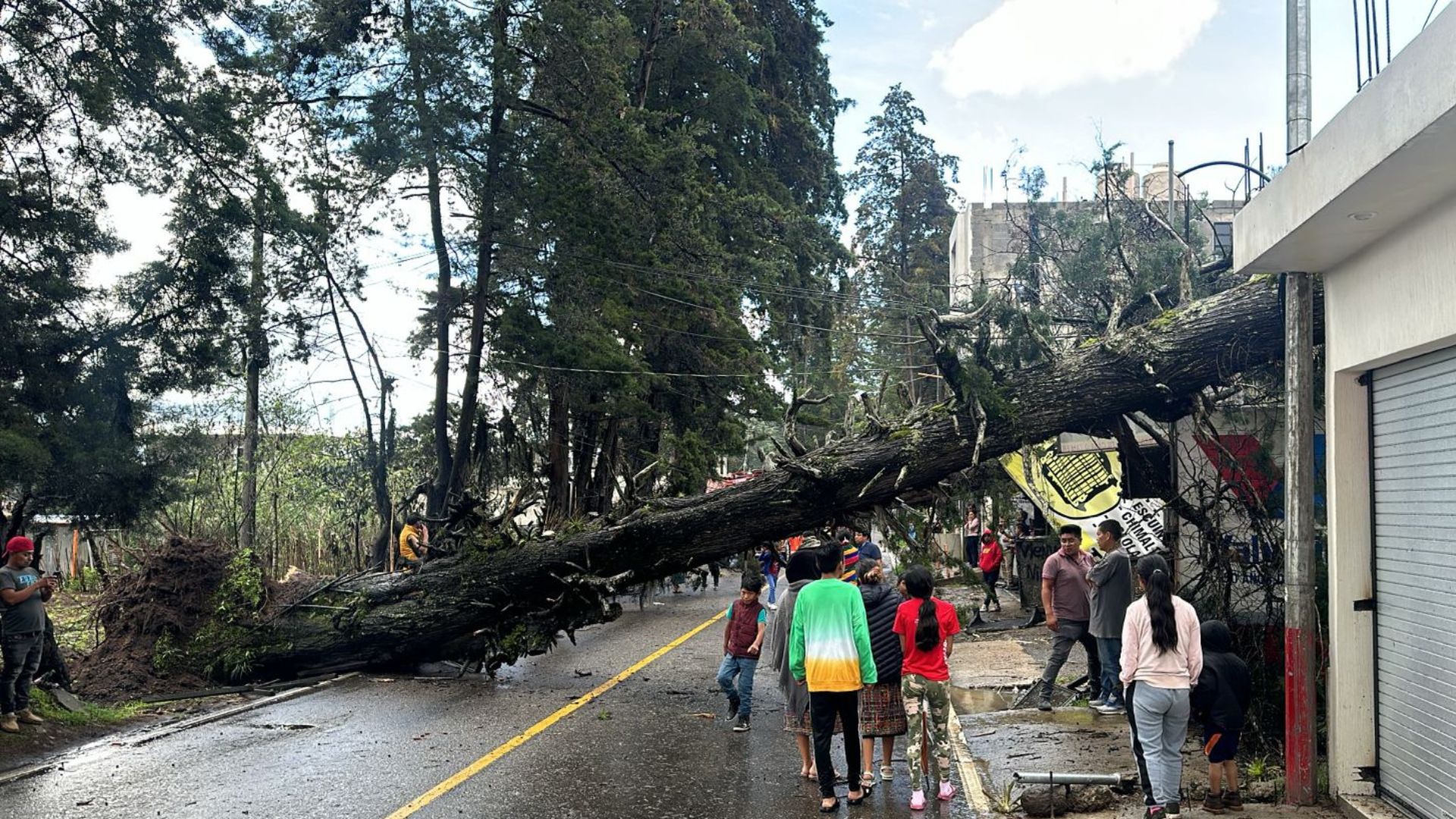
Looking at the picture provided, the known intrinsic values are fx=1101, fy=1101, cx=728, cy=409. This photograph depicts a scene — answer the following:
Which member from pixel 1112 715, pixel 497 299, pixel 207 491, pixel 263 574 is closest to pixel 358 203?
pixel 497 299

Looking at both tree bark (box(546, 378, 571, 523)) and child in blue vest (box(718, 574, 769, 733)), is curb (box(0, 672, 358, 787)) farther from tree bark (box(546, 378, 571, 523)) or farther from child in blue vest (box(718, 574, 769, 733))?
tree bark (box(546, 378, 571, 523))

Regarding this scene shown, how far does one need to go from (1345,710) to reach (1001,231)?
3522cm

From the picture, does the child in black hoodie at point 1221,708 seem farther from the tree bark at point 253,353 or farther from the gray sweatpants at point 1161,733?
the tree bark at point 253,353

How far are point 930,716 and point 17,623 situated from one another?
7.48 m

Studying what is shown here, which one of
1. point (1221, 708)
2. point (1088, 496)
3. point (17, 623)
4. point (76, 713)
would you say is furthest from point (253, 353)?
point (1221, 708)

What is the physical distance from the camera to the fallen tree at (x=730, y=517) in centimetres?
1006

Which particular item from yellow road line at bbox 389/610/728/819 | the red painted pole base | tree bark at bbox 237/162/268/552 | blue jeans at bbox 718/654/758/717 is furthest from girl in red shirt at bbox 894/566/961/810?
tree bark at bbox 237/162/268/552

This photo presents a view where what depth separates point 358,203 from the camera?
2197cm

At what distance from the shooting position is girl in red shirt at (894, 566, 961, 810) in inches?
293

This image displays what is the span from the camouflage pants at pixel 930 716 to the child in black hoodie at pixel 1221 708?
1.60 meters

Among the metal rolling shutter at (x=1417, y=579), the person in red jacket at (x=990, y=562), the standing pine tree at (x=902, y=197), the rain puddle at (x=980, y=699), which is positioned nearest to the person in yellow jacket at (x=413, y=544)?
the rain puddle at (x=980, y=699)

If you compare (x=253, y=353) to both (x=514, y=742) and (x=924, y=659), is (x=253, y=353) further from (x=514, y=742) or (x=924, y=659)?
(x=924, y=659)

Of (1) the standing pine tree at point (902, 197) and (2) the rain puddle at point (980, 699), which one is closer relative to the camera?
(2) the rain puddle at point (980, 699)

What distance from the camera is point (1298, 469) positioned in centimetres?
691
